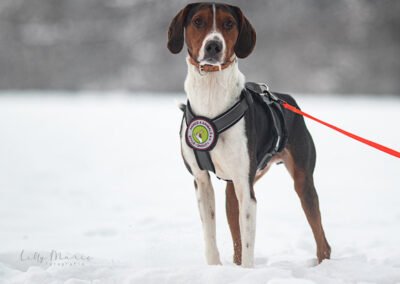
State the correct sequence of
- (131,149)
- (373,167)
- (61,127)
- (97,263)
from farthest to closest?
(61,127), (131,149), (373,167), (97,263)

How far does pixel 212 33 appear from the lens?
3.54 meters

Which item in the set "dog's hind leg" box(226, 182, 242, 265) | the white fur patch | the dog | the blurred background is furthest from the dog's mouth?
the blurred background

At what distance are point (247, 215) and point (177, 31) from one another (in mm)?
1301

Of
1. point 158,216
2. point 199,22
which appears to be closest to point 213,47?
point 199,22

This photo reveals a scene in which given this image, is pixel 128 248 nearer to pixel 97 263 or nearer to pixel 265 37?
pixel 97 263

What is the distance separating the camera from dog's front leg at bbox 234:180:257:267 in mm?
3721

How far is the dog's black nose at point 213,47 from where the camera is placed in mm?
3480

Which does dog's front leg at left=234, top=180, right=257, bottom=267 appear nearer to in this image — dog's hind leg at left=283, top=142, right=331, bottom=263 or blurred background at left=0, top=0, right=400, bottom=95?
dog's hind leg at left=283, top=142, right=331, bottom=263

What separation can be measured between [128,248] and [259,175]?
1544mm

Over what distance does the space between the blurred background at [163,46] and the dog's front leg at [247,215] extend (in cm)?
3723

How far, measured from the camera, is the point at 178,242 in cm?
550

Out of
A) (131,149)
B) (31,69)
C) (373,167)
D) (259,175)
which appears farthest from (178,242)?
(31,69)

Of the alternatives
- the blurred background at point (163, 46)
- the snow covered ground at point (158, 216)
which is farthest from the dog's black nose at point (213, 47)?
the blurred background at point (163, 46)

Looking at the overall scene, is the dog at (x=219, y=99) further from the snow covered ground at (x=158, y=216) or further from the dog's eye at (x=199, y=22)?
the snow covered ground at (x=158, y=216)
